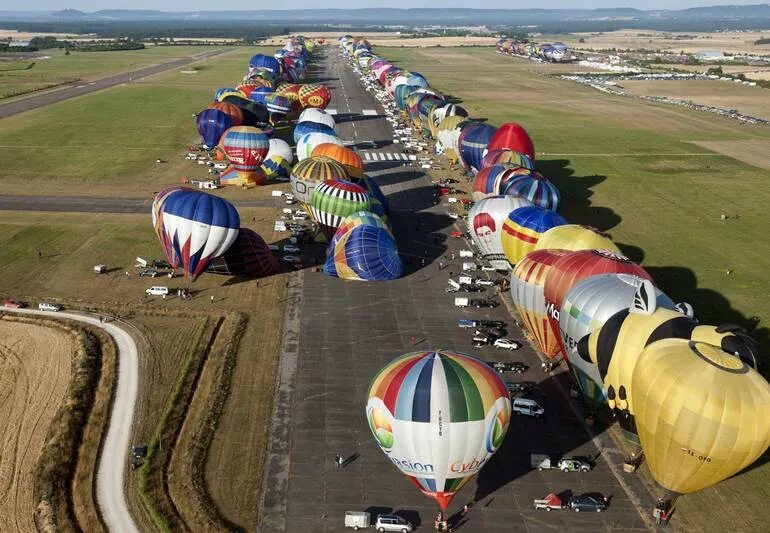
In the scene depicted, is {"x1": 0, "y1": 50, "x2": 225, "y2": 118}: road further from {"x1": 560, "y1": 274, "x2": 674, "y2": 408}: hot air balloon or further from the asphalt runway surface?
{"x1": 560, "y1": 274, "x2": 674, "y2": 408}: hot air balloon

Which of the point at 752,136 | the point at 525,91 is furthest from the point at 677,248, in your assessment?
the point at 525,91

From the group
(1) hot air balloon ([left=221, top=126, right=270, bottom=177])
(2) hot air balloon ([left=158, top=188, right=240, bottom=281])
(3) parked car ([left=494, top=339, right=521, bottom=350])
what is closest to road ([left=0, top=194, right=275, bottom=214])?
(1) hot air balloon ([left=221, top=126, right=270, bottom=177])

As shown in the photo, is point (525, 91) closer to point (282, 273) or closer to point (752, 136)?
point (752, 136)

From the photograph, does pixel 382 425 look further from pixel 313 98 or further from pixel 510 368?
pixel 313 98

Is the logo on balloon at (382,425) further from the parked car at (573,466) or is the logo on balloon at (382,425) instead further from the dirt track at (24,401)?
the dirt track at (24,401)

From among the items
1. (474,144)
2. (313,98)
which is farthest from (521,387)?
(313,98)
